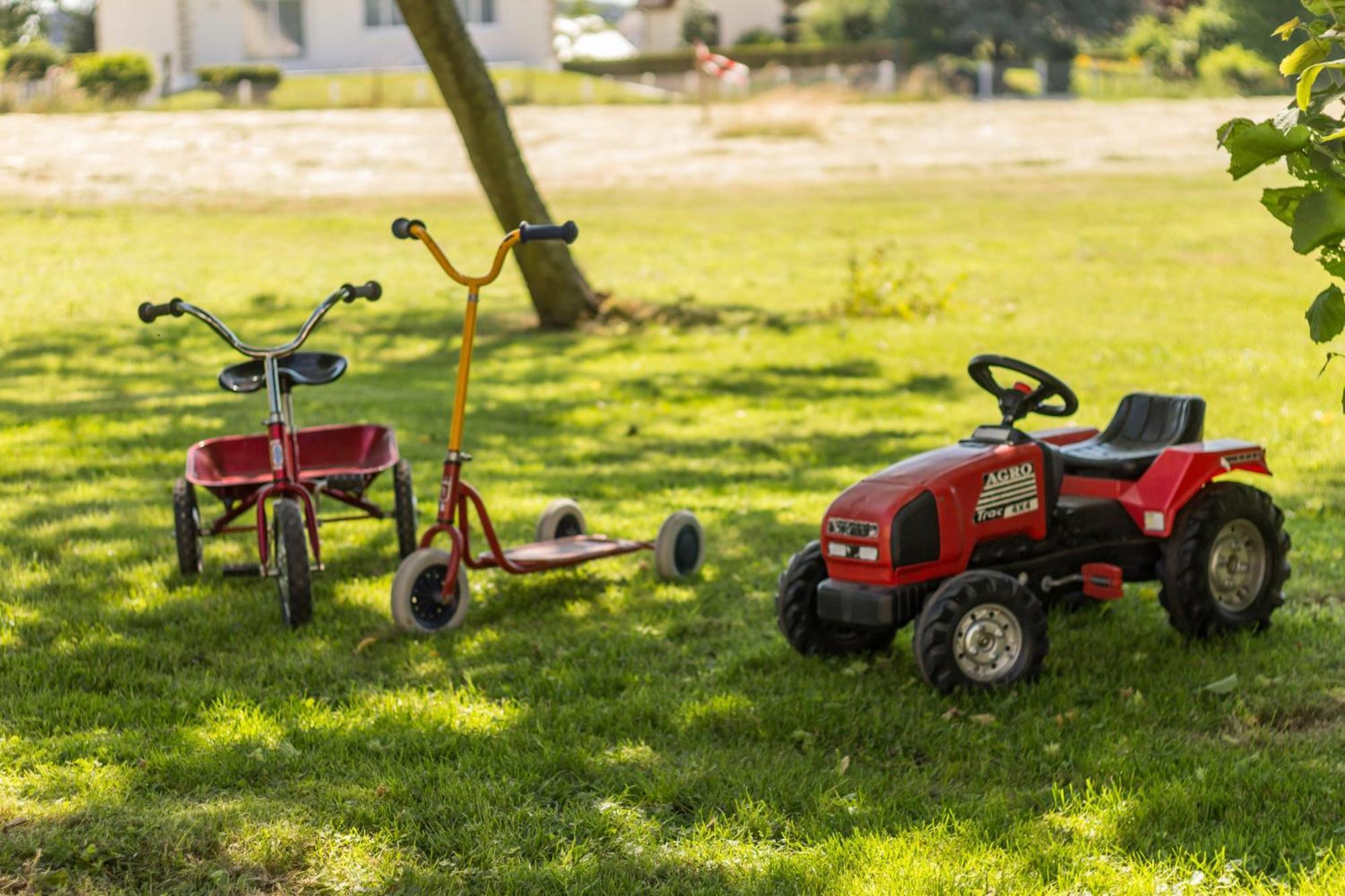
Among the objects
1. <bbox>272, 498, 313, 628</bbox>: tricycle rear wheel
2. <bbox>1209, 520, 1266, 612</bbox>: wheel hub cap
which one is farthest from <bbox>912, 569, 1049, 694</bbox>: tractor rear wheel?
<bbox>272, 498, 313, 628</bbox>: tricycle rear wheel

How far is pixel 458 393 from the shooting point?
6.05m

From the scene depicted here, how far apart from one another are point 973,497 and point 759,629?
1.13m

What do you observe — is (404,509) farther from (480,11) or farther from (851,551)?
(480,11)

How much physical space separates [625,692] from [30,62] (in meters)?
40.0

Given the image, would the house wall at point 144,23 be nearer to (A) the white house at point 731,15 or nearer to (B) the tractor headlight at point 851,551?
(A) the white house at point 731,15

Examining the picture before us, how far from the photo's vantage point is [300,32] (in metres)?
46.4

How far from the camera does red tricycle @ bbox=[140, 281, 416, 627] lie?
5.96 m

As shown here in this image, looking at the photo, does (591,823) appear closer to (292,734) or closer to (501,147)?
(292,734)

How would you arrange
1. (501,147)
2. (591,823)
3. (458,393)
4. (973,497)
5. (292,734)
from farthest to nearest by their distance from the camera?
(501,147) → (458,393) → (973,497) → (292,734) → (591,823)

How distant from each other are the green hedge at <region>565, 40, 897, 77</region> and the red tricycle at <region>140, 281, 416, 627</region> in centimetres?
4292

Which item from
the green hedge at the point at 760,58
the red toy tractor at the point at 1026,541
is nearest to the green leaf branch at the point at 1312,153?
the red toy tractor at the point at 1026,541

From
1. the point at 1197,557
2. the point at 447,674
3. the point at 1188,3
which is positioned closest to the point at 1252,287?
the point at 1197,557

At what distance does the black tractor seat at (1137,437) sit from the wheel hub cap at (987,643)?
81 centimetres

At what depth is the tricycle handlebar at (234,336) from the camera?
5.99 meters
